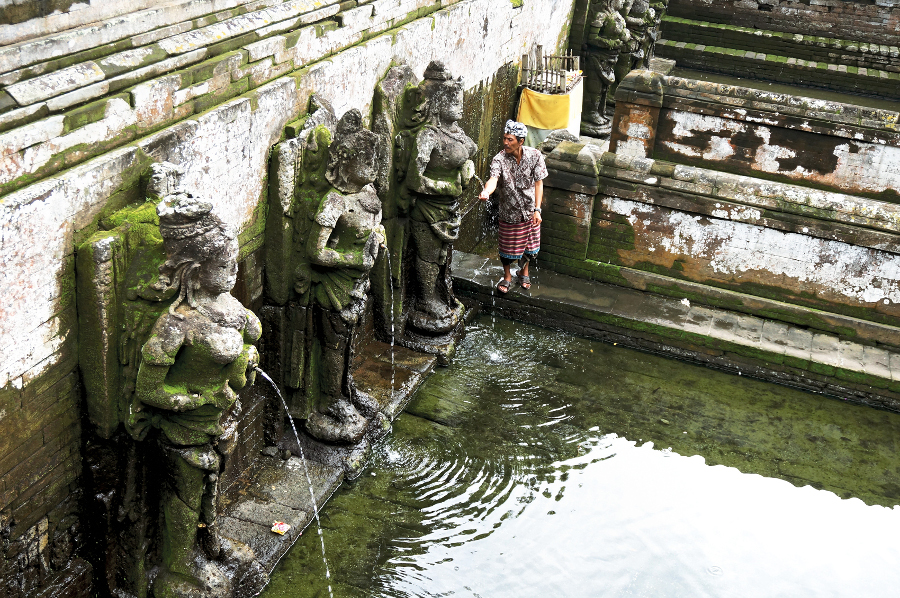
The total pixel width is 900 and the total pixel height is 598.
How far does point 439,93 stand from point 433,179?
27.7 inches

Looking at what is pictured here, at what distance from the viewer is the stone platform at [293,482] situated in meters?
5.44

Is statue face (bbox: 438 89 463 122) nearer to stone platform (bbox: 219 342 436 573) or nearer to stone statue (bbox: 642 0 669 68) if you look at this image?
stone platform (bbox: 219 342 436 573)

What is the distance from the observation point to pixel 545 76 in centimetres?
1113

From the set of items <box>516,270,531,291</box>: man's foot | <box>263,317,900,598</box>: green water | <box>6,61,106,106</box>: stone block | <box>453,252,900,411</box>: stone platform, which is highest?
<box>6,61,106,106</box>: stone block

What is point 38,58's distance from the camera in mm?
4148

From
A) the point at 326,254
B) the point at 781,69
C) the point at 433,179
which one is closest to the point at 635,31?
the point at 781,69

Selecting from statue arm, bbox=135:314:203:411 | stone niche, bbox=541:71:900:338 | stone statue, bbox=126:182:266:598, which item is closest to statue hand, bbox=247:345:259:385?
stone statue, bbox=126:182:266:598

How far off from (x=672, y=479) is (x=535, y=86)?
20.1 ft

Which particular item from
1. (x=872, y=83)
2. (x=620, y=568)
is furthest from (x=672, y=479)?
(x=872, y=83)

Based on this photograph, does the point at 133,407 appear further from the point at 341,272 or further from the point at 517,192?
the point at 517,192

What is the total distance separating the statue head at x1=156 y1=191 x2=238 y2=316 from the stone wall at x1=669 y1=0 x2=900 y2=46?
16486 mm

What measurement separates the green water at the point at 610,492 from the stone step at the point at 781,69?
11491 millimetres

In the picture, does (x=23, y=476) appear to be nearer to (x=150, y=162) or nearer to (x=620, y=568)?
(x=150, y=162)

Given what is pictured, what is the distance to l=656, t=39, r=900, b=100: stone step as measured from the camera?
16812mm
